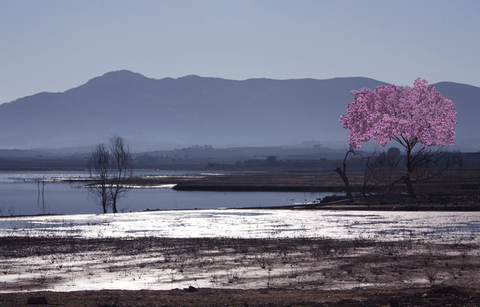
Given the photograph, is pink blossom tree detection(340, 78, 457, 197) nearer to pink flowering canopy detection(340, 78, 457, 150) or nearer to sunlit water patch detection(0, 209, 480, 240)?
pink flowering canopy detection(340, 78, 457, 150)

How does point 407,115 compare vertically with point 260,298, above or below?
above

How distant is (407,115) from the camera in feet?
133

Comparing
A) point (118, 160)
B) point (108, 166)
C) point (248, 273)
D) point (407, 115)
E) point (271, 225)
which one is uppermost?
point (407, 115)

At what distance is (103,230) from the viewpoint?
3103cm

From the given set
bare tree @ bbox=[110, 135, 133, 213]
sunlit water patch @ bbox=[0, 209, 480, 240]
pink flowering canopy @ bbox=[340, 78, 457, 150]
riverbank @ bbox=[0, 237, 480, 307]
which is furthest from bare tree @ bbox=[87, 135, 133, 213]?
riverbank @ bbox=[0, 237, 480, 307]

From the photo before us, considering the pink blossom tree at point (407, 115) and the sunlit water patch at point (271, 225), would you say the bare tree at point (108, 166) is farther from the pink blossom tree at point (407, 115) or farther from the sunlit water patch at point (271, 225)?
the pink blossom tree at point (407, 115)

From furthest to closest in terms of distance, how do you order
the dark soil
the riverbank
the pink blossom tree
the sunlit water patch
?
the pink blossom tree, the sunlit water patch, the riverbank, the dark soil

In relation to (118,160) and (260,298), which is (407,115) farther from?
(260,298)

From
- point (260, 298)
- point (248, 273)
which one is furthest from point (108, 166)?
point (260, 298)

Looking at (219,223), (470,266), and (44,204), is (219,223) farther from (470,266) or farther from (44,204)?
(44,204)

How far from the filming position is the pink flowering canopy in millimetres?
40000

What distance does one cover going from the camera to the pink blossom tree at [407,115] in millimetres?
40000

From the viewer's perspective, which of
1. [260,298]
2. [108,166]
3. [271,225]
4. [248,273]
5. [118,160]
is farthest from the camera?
[108,166]

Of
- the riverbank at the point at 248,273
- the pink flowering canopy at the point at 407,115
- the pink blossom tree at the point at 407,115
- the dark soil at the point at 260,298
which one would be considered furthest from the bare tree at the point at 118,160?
the dark soil at the point at 260,298
